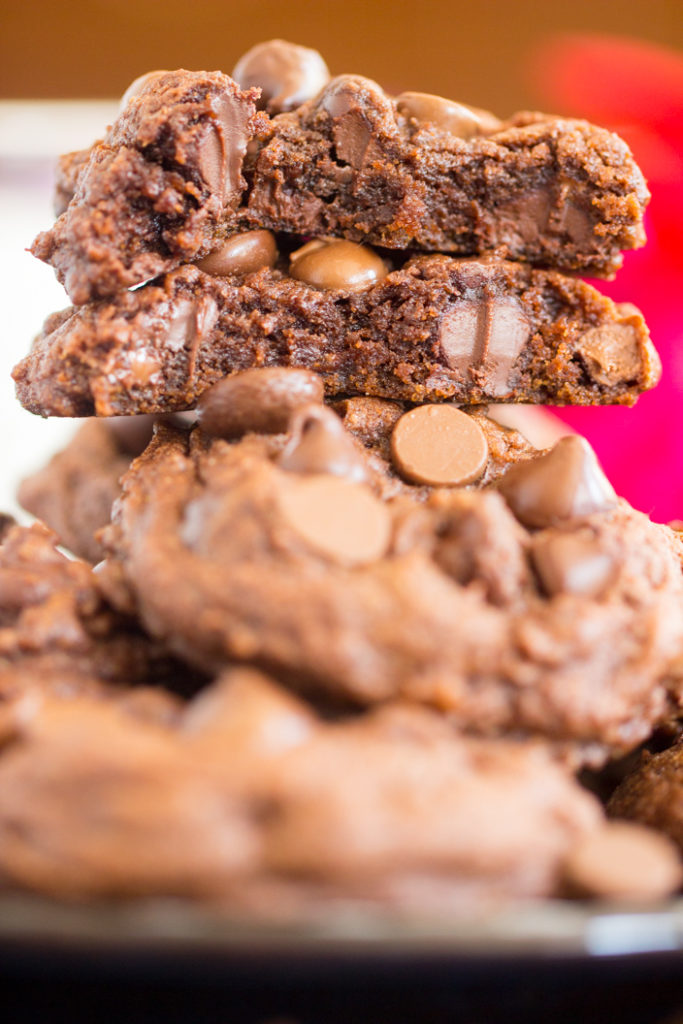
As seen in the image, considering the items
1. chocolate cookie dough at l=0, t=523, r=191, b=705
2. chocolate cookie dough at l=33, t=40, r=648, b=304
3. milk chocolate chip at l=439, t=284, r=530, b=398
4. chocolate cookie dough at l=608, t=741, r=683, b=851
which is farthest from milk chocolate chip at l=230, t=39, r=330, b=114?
chocolate cookie dough at l=608, t=741, r=683, b=851

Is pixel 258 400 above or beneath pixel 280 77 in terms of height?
beneath

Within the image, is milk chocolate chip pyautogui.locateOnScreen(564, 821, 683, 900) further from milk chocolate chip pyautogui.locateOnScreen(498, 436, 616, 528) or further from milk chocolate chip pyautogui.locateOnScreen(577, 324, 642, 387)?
milk chocolate chip pyautogui.locateOnScreen(577, 324, 642, 387)

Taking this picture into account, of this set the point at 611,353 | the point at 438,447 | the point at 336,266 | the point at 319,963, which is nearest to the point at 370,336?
the point at 336,266

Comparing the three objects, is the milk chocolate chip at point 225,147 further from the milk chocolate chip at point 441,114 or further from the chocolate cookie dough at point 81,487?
the chocolate cookie dough at point 81,487

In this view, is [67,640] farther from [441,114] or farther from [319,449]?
[441,114]

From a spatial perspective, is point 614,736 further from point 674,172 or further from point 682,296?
point 674,172

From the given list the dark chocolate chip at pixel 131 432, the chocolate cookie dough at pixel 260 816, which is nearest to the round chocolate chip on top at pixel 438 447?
the chocolate cookie dough at pixel 260 816

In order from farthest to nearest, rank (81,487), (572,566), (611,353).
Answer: (81,487), (611,353), (572,566)
